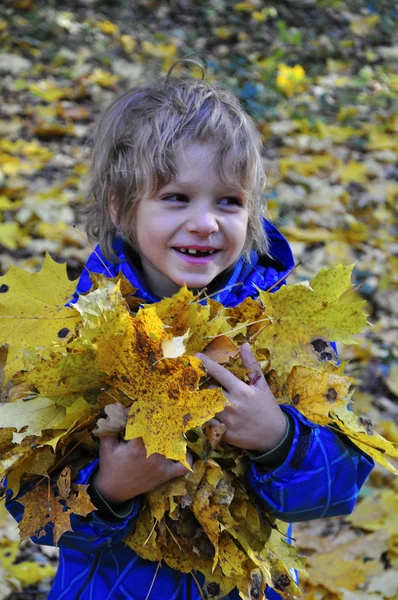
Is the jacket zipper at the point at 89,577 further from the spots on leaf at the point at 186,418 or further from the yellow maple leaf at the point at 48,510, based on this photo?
the spots on leaf at the point at 186,418

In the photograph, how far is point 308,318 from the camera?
1.28m

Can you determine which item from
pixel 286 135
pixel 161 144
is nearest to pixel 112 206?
pixel 161 144

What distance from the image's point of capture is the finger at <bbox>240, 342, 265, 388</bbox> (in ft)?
4.17

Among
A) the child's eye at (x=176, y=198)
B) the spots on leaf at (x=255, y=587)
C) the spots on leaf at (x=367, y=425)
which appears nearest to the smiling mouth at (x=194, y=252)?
the child's eye at (x=176, y=198)

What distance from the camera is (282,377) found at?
1.29 m

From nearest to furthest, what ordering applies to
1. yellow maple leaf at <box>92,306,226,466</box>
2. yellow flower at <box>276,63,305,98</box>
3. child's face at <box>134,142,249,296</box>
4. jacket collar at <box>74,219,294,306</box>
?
1. yellow maple leaf at <box>92,306,226,466</box>
2. child's face at <box>134,142,249,296</box>
3. jacket collar at <box>74,219,294,306</box>
4. yellow flower at <box>276,63,305,98</box>

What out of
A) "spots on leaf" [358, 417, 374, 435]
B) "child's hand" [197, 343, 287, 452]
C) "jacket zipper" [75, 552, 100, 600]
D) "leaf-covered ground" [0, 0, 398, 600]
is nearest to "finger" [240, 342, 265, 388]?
"child's hand" [197, 343, 287, 452]

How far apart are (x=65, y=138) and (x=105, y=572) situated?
364cm

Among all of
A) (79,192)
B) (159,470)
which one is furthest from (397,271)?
(159,470)

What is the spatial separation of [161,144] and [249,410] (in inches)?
24.4

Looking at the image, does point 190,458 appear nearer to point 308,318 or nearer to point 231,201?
point 308,318

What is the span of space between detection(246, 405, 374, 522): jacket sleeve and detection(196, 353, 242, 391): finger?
16 centimetres

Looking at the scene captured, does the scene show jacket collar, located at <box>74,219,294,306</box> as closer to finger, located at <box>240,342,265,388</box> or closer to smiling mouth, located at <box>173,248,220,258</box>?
smiling mouth, located at <box>173,248,220,258</box>

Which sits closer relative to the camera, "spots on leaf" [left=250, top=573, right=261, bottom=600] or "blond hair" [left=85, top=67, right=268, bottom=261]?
"spots on leaf" [left=250, top=573, right=261, bottom=600]
